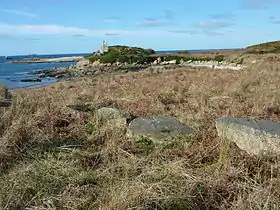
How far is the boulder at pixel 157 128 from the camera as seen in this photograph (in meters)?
5.58

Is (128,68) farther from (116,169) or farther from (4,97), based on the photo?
(116,169)

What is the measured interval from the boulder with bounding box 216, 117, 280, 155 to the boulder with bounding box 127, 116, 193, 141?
65 centimetres

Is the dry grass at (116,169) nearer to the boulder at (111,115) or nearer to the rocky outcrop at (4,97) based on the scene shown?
the boulder at (111,115)

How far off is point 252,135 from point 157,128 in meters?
1.50

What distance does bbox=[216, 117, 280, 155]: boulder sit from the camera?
15.3 ft

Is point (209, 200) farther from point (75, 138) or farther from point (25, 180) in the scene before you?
point (75, 138)

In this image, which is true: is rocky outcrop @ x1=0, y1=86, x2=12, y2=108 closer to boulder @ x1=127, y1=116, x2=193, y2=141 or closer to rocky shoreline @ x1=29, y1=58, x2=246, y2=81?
boulder @ x1=127, y1=116, x2=193, y2=141

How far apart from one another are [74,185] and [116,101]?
5.59 metres

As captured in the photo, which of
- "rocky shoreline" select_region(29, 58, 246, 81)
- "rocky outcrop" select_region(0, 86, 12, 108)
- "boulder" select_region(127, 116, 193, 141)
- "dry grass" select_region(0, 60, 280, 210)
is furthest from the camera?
"rocky shoreline" select_region(29, 58, 246, 81)

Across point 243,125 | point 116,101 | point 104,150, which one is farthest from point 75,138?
point 116,101

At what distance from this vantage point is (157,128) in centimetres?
580

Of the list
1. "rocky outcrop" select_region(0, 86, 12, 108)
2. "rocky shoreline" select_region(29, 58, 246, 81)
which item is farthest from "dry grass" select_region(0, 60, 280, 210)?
"rocky shoreline" select_region(29, 58, 246, 81)

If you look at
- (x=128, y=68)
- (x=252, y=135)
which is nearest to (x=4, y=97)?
(x=252, y=135)

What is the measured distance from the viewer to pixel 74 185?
387 cm
